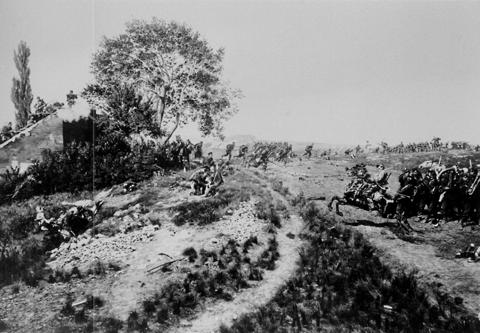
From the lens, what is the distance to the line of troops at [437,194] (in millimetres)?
12406

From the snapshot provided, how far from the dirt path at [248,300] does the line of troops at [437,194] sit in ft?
13.1

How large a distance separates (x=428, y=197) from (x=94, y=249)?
12.2 meters

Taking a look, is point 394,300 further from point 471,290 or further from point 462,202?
point 462,202

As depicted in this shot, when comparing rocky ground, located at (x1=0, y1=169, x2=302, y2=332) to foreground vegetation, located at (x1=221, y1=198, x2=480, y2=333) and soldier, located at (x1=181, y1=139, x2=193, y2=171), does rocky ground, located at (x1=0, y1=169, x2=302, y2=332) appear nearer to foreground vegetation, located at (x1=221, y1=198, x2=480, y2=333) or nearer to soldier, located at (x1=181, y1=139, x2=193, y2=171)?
foreground vegetation, located at (x1=221, y1=198, x2=480, y2=333)

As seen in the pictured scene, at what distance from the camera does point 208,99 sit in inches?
1158

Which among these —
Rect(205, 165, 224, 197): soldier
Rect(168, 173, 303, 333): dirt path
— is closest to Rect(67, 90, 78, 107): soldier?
Rect(205, 165, 224, 197): soldier

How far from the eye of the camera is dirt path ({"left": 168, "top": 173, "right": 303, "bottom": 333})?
8.34m

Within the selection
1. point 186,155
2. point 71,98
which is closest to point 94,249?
point 186,155

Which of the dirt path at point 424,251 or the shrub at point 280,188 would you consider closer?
the dirt path at point 424,251

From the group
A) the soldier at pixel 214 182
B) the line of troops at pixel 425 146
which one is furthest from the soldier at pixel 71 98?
the line of troops at pixel 425 146

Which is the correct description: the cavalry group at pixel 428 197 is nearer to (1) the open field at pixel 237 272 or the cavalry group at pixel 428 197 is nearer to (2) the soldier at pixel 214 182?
(1) the open field at pixel 237 272

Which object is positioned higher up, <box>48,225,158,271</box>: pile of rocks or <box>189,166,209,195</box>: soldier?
<box>189,166,209,195</box>: soldier

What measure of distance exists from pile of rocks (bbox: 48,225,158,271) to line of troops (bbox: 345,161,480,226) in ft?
27.8

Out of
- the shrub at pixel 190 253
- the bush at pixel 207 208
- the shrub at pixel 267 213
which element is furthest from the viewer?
the bush at pixel 207 208
